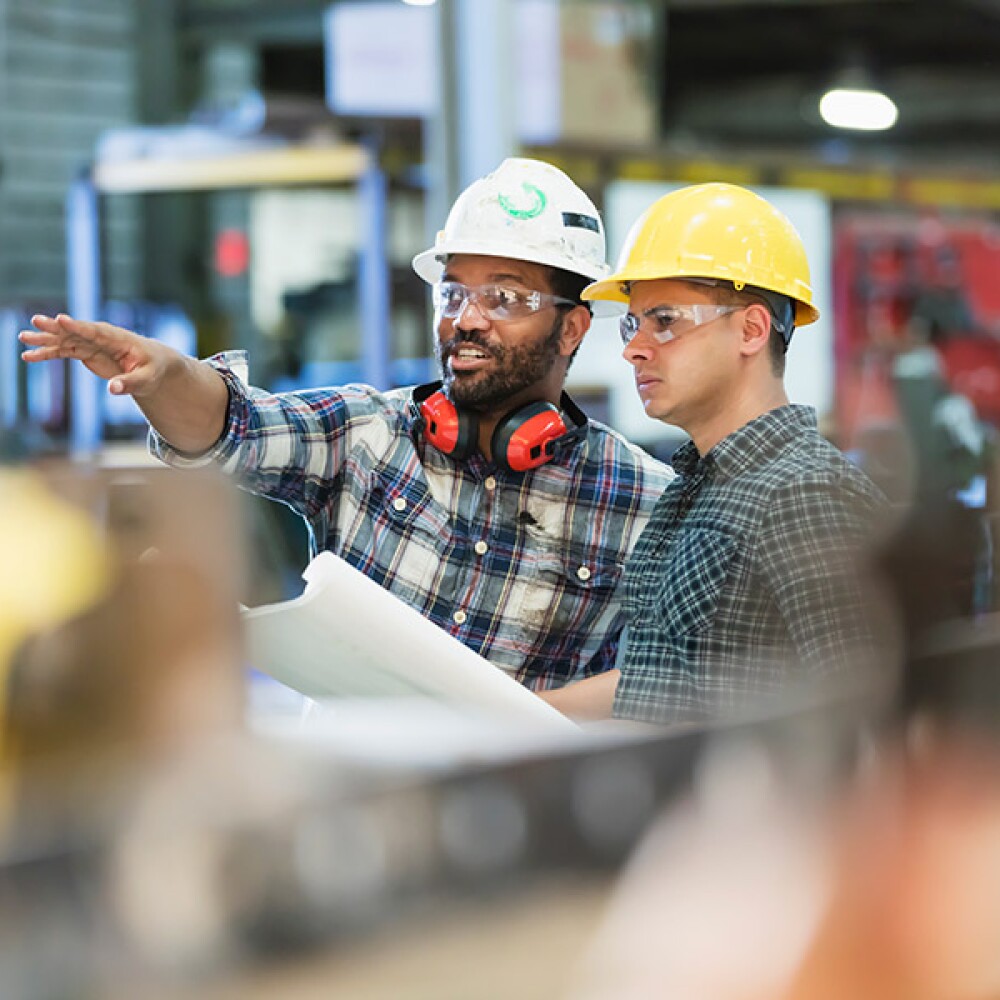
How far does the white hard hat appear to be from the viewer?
256 centimetres

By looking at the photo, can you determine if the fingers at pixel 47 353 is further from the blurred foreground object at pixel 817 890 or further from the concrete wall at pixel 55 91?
the concrete wall at pixel 55 91

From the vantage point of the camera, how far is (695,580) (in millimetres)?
2105

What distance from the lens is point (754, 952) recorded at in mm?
627

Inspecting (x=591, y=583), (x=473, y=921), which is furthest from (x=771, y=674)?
(x=473, y=921)

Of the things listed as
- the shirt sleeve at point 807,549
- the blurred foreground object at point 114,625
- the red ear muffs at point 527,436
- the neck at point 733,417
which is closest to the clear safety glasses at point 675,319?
the neck at point 733,417

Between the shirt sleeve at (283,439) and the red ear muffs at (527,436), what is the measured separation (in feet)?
0.76

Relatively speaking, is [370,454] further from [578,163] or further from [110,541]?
[578,163]

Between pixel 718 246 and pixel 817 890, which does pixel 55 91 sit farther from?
pixel 817 890

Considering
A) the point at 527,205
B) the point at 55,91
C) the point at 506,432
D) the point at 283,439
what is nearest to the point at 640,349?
the point at 506,432

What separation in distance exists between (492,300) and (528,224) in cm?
13

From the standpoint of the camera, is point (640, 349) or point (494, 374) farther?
point (494, 374)

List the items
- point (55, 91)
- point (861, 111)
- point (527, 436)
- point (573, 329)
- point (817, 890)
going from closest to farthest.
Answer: point (817, 890) < point (527, 436) < point (573, 329) < point (55, 91) < point (861, 111)

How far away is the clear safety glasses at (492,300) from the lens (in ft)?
8.45

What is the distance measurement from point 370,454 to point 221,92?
8618 millimetres
